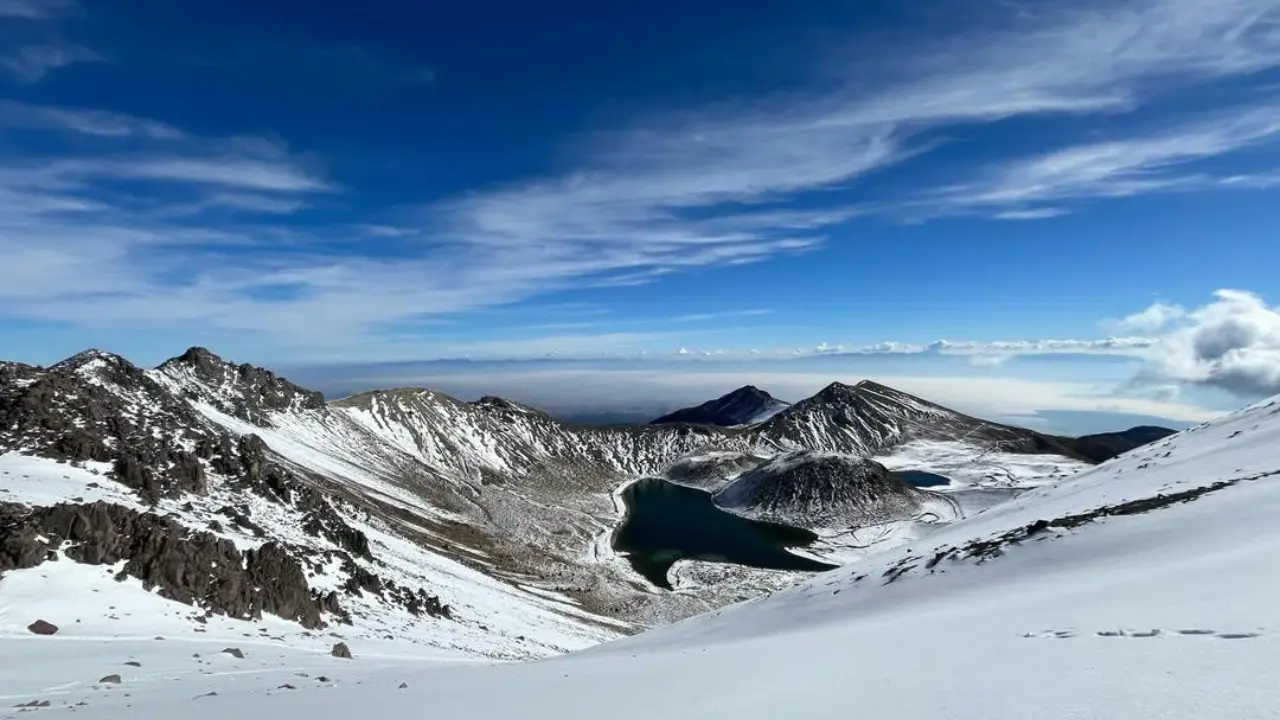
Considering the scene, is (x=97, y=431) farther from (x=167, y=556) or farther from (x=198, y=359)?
(x=198, y=359)

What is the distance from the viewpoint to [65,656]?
2273 cm

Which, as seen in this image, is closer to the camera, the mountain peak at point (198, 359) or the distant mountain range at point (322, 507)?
the distant mountain range at point (322, 507)

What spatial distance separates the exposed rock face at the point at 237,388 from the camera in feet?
402

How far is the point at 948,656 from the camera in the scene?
1394 centimetres

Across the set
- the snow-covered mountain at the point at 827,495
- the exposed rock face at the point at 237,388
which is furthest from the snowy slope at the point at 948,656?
the snow-covered mountain at the point at 827,495

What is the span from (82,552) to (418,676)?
945 inches

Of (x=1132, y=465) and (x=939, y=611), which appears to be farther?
(x=1132, y=465)

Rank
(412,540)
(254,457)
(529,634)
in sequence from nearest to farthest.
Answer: (529,634) → (254,457) → (412,540)

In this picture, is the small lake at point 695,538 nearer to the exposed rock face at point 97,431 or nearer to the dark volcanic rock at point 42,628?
the exposed rock face at point 97,431

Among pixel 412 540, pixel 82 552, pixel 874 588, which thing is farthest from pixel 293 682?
pixel 412 540

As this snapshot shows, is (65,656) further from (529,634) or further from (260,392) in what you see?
(260,392)

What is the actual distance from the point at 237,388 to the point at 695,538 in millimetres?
100153

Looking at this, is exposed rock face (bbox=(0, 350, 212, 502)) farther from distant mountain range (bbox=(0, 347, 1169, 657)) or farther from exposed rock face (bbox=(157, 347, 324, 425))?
exposed rock face (bbox=(157, 347, 324, 425))

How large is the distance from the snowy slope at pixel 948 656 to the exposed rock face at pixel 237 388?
111 meters
